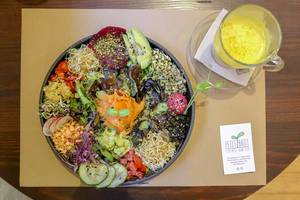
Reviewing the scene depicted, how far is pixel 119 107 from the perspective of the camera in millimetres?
991

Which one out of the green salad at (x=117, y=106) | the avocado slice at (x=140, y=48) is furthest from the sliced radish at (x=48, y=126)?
the avocado slice at (x=140, y=48)

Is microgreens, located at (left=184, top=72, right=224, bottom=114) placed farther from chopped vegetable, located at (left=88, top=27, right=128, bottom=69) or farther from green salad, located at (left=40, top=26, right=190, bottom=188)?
chopped vegetable, located at (left=88, top=27, right=128, bottom=69)

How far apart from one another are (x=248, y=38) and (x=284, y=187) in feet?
0.99

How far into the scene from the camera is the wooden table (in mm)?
1056

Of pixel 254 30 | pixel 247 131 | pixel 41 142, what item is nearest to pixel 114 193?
pixel 41 142

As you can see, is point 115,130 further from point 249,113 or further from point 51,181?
point 249,113

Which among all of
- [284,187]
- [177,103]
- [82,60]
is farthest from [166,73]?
[284,187]

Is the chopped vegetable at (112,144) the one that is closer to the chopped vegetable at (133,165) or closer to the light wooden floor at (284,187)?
the chopped vegetable at (133,165)

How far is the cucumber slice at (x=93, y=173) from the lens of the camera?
3.22 feet

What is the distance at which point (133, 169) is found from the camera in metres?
1.02

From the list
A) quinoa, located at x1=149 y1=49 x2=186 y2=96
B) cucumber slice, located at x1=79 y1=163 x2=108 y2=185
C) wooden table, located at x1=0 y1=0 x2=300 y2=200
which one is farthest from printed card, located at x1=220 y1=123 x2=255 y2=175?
cucumber slice, located at x1=79 y1=163 x2=108 y2=185

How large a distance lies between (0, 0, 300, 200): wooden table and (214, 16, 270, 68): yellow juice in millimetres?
71

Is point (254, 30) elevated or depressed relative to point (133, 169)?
elevated

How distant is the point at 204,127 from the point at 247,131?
9cm
